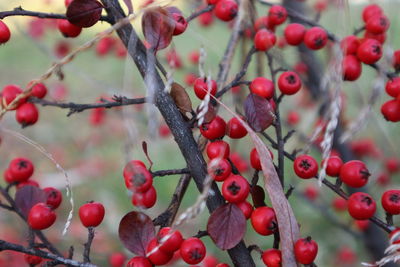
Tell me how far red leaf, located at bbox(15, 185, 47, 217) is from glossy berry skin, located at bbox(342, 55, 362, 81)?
91 centimetres

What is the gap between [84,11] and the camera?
1.05 m

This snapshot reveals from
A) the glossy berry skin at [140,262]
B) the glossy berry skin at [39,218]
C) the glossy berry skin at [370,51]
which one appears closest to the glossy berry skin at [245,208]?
the glossy berry skin at [140,262]

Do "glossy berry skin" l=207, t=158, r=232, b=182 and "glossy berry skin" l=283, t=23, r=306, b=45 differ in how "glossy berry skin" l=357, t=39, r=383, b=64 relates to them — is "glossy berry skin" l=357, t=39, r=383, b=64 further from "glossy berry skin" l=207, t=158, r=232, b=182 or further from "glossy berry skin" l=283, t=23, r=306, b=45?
"glossy berry skin" l=207, t=158, r=232, b=182

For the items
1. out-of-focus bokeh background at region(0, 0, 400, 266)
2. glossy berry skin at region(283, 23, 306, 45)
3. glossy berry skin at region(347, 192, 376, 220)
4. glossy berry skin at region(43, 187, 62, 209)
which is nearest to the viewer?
glossy berry skin at region(347, 192, 376, 220)

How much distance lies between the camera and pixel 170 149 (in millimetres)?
4883

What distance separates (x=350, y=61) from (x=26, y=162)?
0.99 metres

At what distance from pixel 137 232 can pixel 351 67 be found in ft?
2.52

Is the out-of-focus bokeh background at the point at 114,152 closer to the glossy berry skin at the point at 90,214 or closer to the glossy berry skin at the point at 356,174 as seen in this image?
the glossy berry skin at the point at 356,174

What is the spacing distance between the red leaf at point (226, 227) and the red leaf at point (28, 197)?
507 millimetres

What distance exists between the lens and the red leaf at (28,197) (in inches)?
48.3

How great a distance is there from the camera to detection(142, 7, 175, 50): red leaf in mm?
1043

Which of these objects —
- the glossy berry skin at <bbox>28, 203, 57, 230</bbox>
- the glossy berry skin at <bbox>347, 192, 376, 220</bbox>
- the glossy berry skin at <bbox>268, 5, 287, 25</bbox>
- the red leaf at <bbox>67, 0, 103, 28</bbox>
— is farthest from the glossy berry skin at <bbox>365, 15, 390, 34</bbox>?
the glossy berry skin at <bbox>28, 203, 57, 230</bbox>

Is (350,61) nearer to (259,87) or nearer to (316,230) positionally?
(259,87)

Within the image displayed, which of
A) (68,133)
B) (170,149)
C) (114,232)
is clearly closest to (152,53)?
(114,232)
